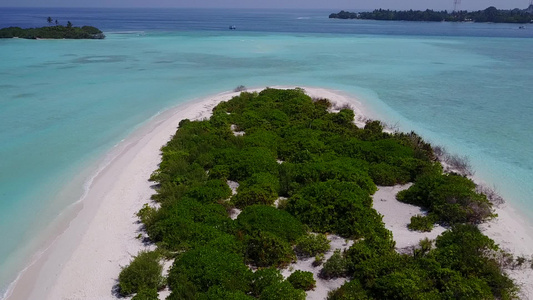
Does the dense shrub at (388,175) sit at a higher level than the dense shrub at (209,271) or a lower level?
higher

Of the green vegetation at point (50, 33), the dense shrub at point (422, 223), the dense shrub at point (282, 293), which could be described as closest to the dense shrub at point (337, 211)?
the dense shrub at point (422, 223)

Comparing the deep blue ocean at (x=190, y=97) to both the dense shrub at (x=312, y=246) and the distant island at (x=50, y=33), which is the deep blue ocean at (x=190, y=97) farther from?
the distant island at (x=50, y=33)

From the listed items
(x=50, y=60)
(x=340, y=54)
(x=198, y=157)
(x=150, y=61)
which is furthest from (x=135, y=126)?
(x=340, y=54)

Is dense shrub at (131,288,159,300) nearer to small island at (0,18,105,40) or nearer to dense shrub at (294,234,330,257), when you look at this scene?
dense shrub at (294,234,330,257)

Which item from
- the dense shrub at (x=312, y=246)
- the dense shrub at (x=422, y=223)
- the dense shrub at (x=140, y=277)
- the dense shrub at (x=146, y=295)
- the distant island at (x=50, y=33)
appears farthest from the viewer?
the distant island at (x=50, y=33)

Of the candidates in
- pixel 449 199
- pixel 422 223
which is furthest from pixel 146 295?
pixel 449 199

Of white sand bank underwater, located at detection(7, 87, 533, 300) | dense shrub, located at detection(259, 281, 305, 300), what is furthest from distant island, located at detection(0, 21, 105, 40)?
dense shrub, located at detection(259, 281, 305, 300)
